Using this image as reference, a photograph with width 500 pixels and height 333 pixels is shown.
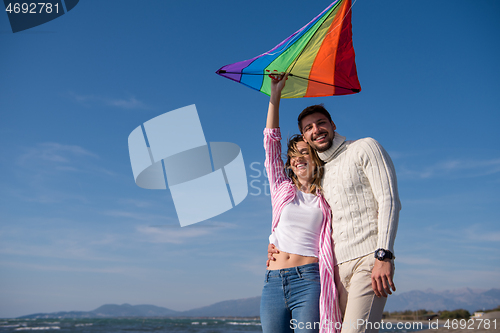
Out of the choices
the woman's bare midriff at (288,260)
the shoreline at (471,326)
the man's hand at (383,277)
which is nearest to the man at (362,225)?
the man's hand at (383,277)

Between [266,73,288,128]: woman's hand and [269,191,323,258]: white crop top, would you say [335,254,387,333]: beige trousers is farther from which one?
[266,73,288,128]: woman's hand

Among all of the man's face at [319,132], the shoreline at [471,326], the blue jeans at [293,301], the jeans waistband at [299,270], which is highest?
the man's face at [319,132]

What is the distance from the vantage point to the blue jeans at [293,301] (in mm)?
2375

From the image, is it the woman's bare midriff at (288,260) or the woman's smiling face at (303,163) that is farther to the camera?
the woman's smiling face at (303,163)

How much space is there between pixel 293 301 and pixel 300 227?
54cm

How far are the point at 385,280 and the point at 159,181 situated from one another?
18.0 feet

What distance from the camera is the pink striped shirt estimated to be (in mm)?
2271

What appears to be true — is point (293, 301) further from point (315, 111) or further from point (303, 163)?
point (315, 111)

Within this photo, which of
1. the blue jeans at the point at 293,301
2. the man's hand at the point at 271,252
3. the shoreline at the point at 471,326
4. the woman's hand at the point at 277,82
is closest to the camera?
the blue jeans at the point at 293,301

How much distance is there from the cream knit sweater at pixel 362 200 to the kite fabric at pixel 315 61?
3.97 feet

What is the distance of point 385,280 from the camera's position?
6.55ft

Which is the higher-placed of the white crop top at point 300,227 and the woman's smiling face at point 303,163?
the woman's smiling face at point 303,163

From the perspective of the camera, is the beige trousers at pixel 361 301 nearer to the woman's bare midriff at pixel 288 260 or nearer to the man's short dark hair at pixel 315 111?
the woman's bare midriff at pixel 288 260

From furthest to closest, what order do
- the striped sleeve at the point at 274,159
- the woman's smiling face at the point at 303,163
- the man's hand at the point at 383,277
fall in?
1. the striped sleeve at the point at 274,159
2. the woman's smiling face at the point at 303,163
3. the man's hand at the point at 383,277
